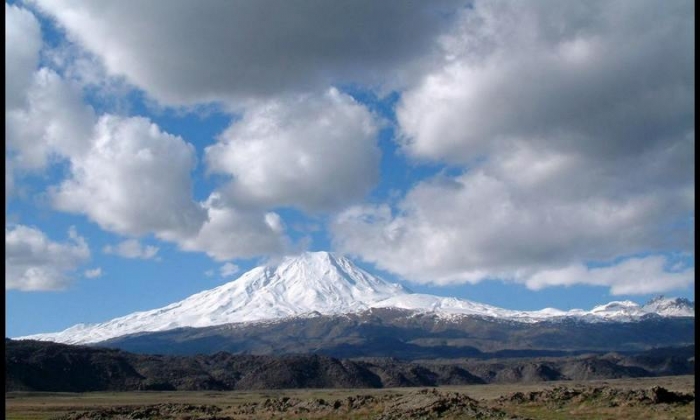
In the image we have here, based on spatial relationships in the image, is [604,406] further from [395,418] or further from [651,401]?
[395,418]

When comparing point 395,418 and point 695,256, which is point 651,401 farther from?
point 695,256

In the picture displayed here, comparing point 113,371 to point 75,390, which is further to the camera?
point 113,371

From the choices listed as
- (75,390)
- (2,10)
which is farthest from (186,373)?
(2,10)

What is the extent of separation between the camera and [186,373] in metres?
199

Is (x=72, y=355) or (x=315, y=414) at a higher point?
(x=72, y=355)

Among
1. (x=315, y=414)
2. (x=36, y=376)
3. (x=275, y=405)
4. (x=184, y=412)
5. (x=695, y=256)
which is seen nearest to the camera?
(x=695, y=256)

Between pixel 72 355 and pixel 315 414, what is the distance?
521ft

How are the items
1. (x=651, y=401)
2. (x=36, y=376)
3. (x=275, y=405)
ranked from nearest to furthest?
(x=651, y=401)
(x=275, y=405)
(x=36, y=376)

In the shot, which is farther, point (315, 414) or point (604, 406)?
point (315, 414)

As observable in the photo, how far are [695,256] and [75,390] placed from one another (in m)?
182

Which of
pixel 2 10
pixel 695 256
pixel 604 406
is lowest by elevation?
pixel 604 406

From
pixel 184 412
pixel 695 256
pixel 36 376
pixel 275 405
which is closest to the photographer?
pixel 695 256

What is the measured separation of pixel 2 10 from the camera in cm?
928

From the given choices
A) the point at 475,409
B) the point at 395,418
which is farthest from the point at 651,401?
the point at 395,418
